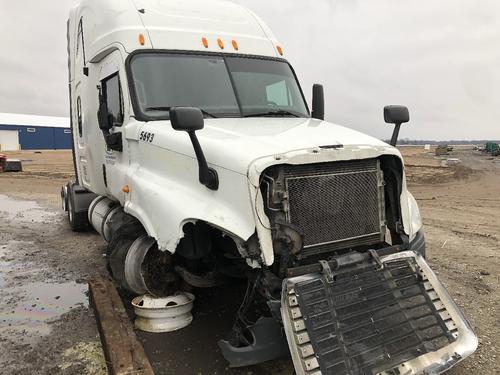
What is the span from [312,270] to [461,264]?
4132mm

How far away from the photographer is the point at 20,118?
68.6 m

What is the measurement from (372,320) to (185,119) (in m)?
2.03

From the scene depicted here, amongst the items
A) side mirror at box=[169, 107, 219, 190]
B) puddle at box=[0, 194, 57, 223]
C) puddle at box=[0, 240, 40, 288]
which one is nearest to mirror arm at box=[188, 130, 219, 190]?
side mirror at box=[169, 107, 219, 190]

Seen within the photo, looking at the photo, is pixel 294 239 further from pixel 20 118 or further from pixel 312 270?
pixel 20 118

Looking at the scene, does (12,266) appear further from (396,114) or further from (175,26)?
(396,114)

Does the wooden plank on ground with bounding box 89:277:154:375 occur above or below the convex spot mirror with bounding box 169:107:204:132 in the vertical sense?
below

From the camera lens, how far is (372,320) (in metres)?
3.41

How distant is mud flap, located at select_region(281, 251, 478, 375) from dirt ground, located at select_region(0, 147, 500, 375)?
60 cm

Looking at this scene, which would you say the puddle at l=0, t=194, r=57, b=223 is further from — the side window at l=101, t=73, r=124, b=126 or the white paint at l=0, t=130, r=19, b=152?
the white paint at l=0, t=130, r=19, b=152

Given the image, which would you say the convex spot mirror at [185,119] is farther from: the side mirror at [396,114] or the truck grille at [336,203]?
the side mirror at [396,114]

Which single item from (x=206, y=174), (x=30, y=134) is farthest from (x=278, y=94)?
(x=30, y=134)

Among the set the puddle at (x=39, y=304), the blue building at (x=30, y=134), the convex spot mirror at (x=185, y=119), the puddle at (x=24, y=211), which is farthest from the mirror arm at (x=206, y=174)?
the blue building at (x=30, y=134)

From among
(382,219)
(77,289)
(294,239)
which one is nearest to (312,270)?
(294,239)

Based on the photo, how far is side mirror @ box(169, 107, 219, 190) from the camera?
346 cm
